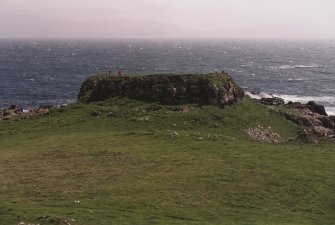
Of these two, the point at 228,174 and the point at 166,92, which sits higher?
the point at 166,92

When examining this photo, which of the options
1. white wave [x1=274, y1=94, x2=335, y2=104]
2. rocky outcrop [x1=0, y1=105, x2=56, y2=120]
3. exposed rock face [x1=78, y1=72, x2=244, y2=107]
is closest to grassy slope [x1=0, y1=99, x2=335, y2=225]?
rocky outcrop [x1=0, y1=105, x2=56, y2=120]

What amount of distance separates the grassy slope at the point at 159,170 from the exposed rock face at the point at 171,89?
2282 millimetres

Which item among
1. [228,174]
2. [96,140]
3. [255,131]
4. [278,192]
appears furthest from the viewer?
[255,131]

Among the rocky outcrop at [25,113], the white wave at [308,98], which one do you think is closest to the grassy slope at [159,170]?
the rocky outcrop at [25,113]

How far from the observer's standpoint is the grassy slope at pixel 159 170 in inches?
1045

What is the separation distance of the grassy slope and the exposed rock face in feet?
7.49

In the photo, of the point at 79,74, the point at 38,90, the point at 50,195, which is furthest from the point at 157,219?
the point at 79,74

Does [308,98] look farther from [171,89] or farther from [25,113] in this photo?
[25,113]

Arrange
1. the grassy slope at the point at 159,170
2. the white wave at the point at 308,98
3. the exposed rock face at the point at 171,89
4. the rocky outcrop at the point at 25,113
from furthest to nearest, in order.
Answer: the white wave at the point at 308,98, the rocky outcrop at the point at 25,113, the exposed rock face at the point at 171,89, the grassy slope at the point at 159,170

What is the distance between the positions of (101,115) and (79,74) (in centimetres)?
10538

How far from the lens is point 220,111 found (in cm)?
5394

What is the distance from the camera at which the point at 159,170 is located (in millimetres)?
34656

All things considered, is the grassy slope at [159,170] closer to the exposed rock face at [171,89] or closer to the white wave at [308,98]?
the exposed rock face at [171,89]

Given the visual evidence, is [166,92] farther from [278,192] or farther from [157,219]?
[157,219]
